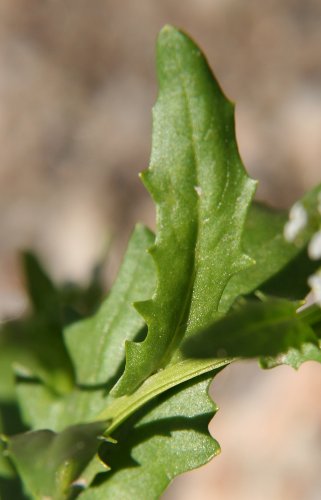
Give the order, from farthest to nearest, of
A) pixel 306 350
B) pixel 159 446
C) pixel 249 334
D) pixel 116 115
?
pixel 116 115
pixel 159 446
pixel 306 350
pixel 249 334

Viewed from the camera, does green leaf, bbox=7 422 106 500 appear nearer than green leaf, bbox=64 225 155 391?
Yes

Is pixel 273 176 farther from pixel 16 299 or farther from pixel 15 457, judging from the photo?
pixel 15 457

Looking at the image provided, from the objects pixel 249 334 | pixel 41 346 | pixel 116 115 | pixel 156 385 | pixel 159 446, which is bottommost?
pixel 116 115

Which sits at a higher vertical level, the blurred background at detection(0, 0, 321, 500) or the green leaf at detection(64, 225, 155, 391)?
the green leaf at detection(64, 225, 155, 391)

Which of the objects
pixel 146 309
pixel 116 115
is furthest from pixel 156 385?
pixel 116 115

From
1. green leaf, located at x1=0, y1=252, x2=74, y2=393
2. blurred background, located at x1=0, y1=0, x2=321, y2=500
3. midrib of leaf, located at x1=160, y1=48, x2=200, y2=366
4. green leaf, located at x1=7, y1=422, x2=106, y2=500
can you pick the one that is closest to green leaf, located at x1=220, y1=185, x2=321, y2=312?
midrib of leaf, located at x1=160, y1=48, x2=200, y2=366

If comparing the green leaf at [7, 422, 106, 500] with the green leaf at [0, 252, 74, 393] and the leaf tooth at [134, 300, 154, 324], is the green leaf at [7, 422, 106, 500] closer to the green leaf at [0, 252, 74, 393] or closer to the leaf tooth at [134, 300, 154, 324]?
the leaf tooth at [134, 300, 154, 324]

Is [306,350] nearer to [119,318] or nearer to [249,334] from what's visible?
[249,334]
